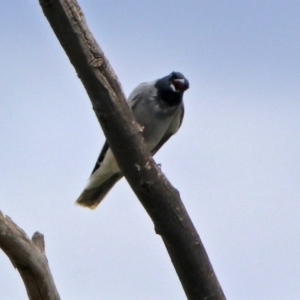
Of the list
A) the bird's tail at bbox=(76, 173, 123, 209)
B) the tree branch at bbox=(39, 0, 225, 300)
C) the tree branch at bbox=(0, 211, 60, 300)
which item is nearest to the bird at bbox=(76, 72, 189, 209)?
the bird's tail at bbox=(76, 173, 123, 209)

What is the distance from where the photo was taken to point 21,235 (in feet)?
11.2

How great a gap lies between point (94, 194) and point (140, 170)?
475 cm

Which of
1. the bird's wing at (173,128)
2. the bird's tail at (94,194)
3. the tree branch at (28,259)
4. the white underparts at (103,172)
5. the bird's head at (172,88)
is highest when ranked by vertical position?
the bird's head at (172,88)

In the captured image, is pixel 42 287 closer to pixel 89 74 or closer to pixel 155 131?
pixel 89 74

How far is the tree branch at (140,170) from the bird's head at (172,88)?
14.1 ft

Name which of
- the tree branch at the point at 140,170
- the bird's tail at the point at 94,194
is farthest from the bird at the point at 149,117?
the tree branch at the point at 140,170

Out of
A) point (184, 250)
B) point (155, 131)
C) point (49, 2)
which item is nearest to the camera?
point (49, 2)

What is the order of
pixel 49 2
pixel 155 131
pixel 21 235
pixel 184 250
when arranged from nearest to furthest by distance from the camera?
pixel 49 2
pixel 184 250
pixel 21 235
pixel 155 131

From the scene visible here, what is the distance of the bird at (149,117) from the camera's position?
23.1 feet

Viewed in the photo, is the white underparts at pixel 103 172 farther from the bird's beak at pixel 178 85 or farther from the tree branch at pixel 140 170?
the tree branch at pixel 140 170

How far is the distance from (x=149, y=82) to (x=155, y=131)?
658 mm

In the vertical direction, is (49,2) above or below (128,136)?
above

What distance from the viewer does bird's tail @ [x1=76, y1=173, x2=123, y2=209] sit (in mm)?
7562

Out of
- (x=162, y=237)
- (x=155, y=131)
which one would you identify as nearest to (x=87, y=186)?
(x=155, y=131)
